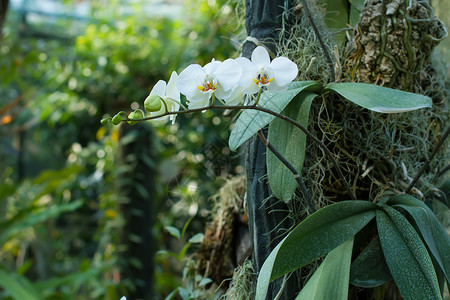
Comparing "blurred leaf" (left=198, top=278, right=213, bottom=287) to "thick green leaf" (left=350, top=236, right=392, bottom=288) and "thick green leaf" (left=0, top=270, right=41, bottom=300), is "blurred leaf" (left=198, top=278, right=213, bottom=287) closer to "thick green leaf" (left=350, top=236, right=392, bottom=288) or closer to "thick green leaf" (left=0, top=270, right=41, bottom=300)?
"thick green leaf" (left=350, top=236, right=392, bottom=288)

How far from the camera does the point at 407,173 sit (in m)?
0.60

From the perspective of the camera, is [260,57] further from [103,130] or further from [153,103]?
[103,130]

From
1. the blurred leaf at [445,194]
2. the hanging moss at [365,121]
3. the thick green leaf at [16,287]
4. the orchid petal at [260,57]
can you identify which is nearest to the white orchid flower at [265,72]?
the orchid petal at [260,57]

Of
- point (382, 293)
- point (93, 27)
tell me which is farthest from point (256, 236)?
point (93, 27)

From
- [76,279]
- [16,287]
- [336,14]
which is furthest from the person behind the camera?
[76,279]

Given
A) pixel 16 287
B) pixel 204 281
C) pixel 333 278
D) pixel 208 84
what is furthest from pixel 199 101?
pixel 16 287

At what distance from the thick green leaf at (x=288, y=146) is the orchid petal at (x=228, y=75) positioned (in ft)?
0.34

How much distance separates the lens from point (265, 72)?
46cm

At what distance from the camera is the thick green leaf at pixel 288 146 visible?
51 centimetres

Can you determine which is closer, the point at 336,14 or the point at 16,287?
the point at 336,14

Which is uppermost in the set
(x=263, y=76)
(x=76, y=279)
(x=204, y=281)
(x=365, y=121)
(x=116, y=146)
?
(x=263, y=76)

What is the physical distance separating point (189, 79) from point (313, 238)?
0.23 meters

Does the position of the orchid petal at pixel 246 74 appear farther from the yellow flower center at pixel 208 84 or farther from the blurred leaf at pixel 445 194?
the blurred leaf at pixel 445 194

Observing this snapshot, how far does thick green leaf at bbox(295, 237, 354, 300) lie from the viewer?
467 mm
